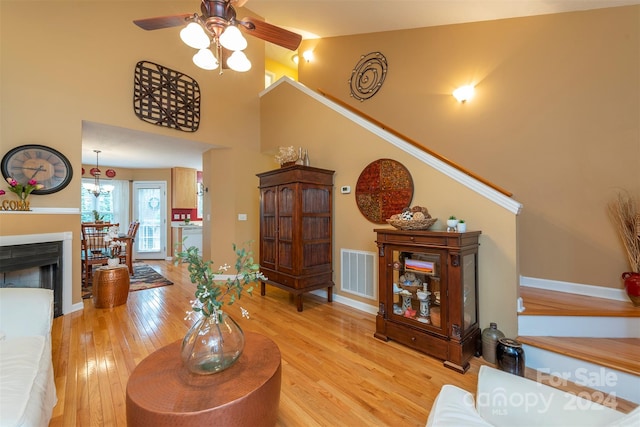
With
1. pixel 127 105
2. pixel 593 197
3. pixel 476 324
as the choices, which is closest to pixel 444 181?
pixel 476 324

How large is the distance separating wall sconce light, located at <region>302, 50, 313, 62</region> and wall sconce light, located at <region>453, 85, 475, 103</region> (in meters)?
3.37

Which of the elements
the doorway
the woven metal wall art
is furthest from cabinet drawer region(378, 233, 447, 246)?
the doorway

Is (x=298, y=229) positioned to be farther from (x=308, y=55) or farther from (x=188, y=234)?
(x=188, y=234)

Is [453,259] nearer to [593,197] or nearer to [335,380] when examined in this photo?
[335,380]

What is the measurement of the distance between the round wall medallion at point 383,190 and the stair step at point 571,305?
1.43 metres

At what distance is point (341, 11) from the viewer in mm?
4156

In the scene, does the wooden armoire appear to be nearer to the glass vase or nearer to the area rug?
the glass vase

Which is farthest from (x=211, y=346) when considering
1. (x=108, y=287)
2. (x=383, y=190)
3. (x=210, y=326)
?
(x=108, y=287)

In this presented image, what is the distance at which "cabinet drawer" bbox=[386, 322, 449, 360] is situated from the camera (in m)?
2.14

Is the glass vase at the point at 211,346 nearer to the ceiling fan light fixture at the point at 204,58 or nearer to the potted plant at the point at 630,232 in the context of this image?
the ceiling fan light fixture at the point at 204,58

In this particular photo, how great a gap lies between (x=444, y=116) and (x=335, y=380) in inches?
141

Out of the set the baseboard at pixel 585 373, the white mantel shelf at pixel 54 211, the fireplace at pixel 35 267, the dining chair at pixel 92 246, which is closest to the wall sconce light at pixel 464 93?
the baseboard at pixel 585 373

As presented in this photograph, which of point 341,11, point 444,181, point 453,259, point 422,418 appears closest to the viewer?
point 422,418

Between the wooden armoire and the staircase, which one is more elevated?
the wooden armoire
